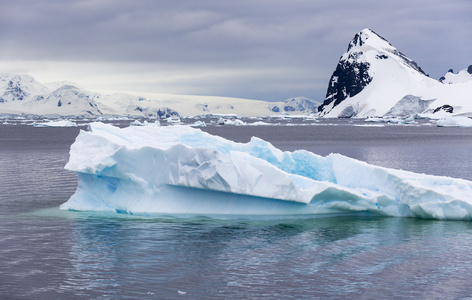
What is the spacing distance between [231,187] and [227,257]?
4.71 m

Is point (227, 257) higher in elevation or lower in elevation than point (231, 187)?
lower

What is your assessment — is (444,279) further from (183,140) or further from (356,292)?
(183,140)

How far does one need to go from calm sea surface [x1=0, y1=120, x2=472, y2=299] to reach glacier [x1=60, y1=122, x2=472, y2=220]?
580mm

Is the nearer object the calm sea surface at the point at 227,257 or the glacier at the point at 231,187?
the calm sea surface at the point at 227,257

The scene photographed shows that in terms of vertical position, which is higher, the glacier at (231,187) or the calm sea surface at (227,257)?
the glacier at (231,187)

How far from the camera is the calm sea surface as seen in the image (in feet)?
40.3

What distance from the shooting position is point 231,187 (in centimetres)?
1931

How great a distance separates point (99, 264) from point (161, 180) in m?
6.29

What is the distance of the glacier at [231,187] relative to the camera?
63.4 ft

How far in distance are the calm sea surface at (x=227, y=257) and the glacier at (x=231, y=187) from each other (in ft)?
1.90

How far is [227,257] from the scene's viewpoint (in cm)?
1486

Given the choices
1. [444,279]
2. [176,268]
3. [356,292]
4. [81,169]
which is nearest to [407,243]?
[444,279]

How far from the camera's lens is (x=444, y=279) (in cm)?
1293

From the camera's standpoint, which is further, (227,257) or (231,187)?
(231,187)
